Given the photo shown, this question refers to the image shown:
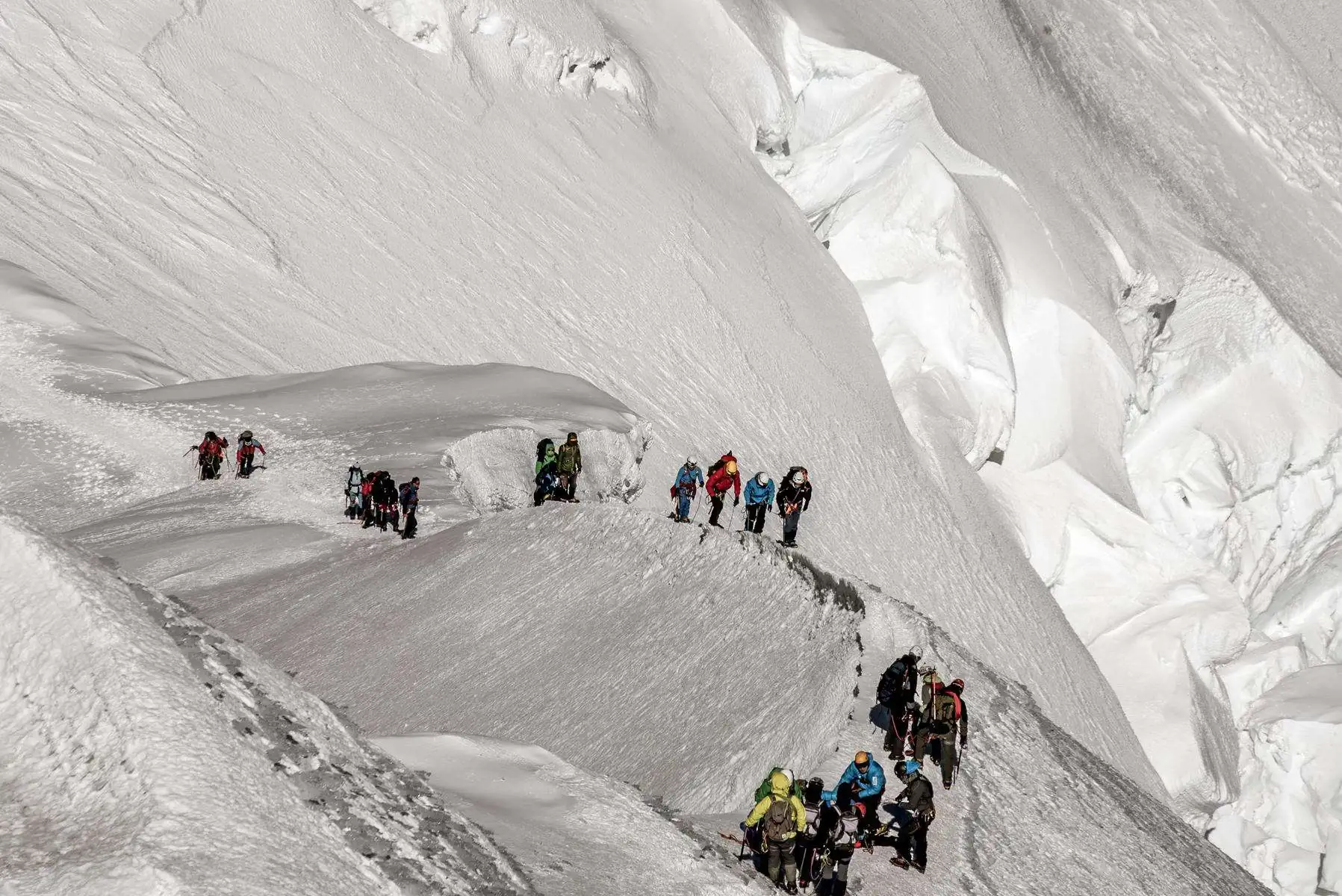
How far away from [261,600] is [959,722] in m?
9.84

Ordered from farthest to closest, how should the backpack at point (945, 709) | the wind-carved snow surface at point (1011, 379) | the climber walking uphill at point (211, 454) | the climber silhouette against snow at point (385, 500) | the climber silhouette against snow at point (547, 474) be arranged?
the wind-carved snow surface at point (1011, 379) < the climber walking uphill at point (211, 454) < the climber silhouette against snow at point (547, 474) < the climber silhouette against snow at point (385, 500) < the backpack at point (945, 709)

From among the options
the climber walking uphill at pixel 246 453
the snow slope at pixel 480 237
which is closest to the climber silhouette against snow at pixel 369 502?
the climber walking uphill at pixel 246 453

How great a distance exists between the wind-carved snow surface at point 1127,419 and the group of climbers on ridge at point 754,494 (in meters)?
28.7

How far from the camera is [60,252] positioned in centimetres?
3384

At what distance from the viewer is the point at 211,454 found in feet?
78.5

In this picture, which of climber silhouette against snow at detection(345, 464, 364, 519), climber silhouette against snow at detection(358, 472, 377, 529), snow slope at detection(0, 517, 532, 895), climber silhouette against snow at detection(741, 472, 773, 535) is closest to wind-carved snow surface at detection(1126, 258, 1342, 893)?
climber silhouette against snow at detection(741, 472, 773, 535)

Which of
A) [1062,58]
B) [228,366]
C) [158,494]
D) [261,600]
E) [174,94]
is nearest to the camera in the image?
[261,600]

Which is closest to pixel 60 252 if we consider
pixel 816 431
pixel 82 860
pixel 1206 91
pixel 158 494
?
pixel 158 494

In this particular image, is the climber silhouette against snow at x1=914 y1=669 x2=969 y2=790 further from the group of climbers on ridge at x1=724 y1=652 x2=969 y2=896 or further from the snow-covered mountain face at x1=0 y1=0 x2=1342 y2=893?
the snow-covered mountain face at x1=0 y1=0 x2=1342 y2=893

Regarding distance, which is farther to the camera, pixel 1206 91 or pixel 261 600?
pixel 1206 91

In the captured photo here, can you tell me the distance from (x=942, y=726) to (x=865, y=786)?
171 cm

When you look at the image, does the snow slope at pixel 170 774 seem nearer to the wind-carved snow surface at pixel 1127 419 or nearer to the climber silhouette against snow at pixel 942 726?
the climber silhouette against snow at pixel 942 726

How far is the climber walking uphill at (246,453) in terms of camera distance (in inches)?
941

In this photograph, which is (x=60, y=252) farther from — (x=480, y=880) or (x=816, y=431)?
(x=480, y=880)
